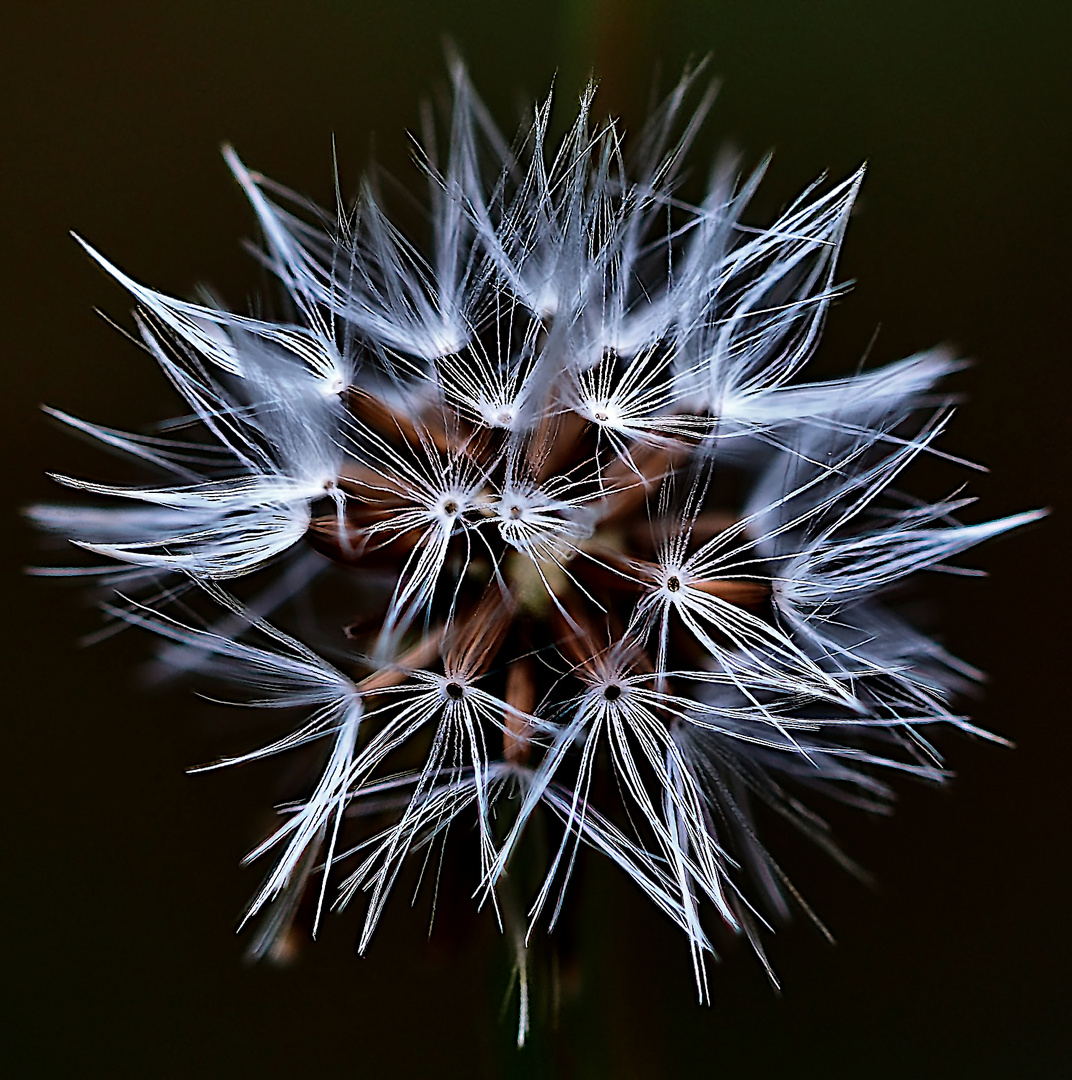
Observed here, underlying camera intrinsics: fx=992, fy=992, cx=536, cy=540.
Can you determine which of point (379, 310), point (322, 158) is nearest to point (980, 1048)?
point (379, 310)

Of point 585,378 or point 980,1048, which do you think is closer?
point 585,378

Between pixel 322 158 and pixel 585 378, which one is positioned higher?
pixel 322 158

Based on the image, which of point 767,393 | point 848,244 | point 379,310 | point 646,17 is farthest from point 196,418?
point 848,244

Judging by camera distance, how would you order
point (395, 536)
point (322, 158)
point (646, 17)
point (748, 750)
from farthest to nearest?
point (322, 158), point (646, 17), point (748, 750), point (395, 536)

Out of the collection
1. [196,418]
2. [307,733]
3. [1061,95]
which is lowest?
[307,733]

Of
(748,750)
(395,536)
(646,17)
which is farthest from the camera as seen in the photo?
(646,17)

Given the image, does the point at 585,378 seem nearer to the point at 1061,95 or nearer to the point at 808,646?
the point at 808,646

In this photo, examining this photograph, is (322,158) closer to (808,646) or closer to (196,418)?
(196,418)
